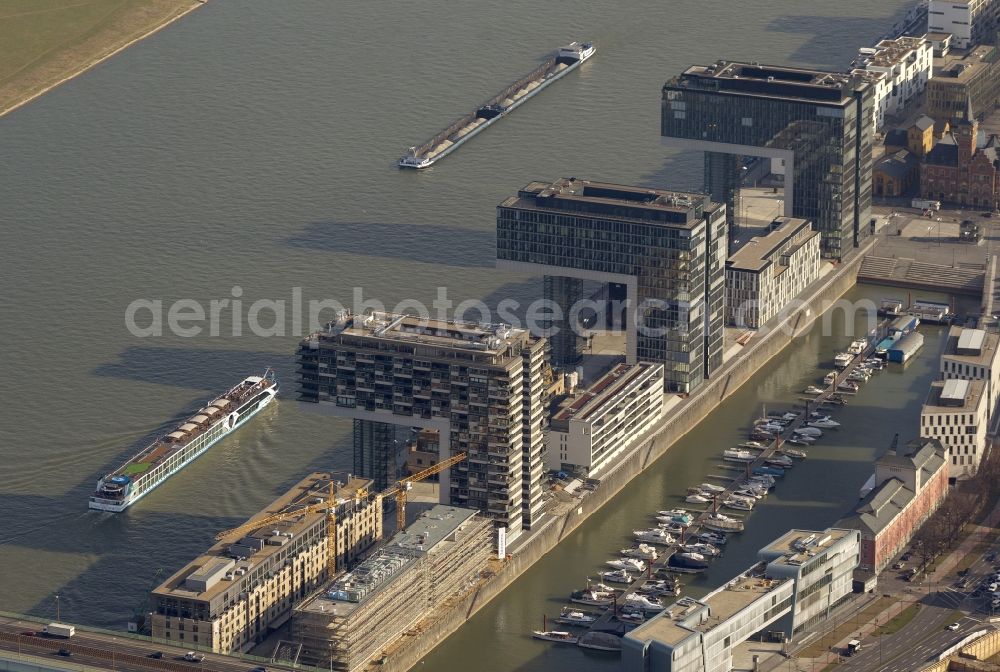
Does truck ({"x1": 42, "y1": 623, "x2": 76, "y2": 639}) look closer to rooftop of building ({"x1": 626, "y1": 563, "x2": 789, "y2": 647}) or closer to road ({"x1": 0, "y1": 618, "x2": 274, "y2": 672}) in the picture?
road ({"x1": 0, "y1": 618, "x2": 274, "y2": 672})

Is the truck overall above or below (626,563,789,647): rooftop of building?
above

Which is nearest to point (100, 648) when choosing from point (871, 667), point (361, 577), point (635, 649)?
point (361, 577)

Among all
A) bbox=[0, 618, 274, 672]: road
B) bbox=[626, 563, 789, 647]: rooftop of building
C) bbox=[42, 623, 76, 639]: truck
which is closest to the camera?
bbox=[0, 618, 274, 672]: road

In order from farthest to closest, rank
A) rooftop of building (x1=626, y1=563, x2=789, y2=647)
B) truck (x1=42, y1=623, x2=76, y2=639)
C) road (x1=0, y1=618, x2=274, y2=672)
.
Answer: truck (x1=42, y1=623, x2=76, y2=639)
rooftop of building (x1=626, y1=563, x2=789, y2=647)
road (x1=0, y1=618, x2=274, y2=672)

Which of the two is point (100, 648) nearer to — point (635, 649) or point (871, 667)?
point (635, 649)

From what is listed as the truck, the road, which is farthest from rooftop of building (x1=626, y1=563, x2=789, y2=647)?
the truck

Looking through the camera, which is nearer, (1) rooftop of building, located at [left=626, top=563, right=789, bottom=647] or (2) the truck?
(1) rooftop of building, located at [left=626, top=563, right=789, bottom=647]

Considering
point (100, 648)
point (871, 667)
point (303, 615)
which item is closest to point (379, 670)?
point (303, 615)

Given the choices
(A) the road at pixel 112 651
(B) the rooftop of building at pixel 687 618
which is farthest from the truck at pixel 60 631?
(B) the rooftop of building at pixel 687 618
